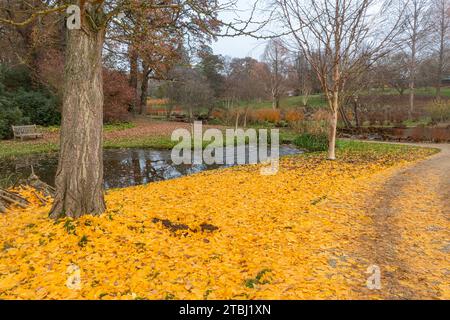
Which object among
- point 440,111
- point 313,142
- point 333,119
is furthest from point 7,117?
point 440,111

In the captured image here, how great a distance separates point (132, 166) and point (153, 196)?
18.5ft

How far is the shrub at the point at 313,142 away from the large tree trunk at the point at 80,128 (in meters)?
10.9

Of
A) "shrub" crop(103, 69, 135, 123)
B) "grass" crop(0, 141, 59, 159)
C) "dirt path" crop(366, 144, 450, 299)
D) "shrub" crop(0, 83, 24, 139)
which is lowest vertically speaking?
"dirt path" crop(366, 144, 450, 299)

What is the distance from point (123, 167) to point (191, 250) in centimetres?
847

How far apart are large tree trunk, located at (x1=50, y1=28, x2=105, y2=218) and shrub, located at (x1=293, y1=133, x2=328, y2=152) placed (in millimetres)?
10858

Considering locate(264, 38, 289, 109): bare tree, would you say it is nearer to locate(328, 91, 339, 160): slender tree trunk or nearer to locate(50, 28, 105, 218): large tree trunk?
locate(328, 91, 339, 160): slender tree trunk

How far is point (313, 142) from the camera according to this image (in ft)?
46.1

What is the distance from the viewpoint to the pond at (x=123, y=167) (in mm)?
10009

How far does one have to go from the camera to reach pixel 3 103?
18.3m

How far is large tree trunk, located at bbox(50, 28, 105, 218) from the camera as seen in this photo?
4.16m

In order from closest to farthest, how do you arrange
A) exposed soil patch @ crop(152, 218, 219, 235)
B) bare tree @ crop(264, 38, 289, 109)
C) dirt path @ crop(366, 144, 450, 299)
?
dirt path @ crop(366, 144, 450, 299) < exposed soil patch @ crop(152, 218, 219, 235) < bare tree @ crop(264, 38, 289, 109)

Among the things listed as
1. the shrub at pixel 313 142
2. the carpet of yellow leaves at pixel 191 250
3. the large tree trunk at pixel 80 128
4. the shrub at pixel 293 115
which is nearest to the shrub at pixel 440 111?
the shrub at pixel 293 115

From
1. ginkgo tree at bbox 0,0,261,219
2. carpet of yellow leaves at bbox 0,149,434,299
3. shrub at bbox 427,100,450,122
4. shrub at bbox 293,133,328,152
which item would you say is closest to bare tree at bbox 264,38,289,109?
shrub at bbox 427,100,450,122
